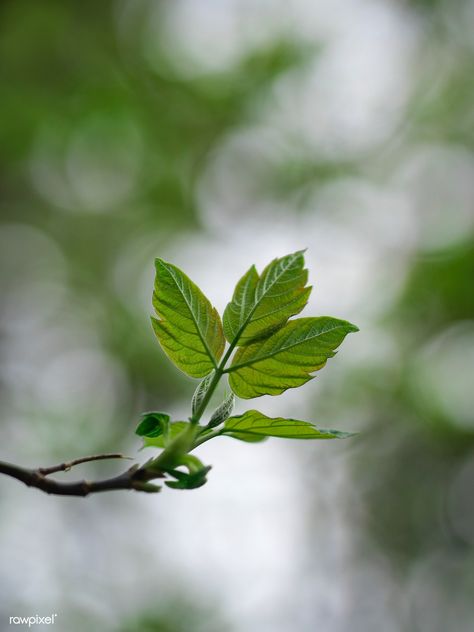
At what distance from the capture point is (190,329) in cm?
70

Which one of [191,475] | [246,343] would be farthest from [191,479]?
[246,343]

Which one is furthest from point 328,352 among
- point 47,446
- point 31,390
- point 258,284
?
point 31,390

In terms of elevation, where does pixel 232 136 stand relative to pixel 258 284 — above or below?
above

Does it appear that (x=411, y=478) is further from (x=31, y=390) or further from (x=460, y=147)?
(x=31, y=390)

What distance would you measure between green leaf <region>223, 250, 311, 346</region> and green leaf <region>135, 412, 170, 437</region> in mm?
102

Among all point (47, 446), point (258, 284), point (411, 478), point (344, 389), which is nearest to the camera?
point (258, 284)

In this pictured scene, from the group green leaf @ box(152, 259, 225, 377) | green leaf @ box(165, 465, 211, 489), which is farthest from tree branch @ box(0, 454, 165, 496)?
green leaf @ box(152, 259, 225, 377)

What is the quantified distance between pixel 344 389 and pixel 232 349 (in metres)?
4.65

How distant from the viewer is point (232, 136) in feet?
20.6

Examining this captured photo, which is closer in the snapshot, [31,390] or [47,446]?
[47,446]

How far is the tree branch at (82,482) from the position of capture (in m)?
0.57

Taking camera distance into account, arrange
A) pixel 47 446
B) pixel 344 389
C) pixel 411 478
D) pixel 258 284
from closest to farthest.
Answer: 1. pixel 258 284
2. pixel 47 446
3. pixel 344 389
4. pixel 411 478

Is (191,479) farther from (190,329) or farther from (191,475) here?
(190,329)

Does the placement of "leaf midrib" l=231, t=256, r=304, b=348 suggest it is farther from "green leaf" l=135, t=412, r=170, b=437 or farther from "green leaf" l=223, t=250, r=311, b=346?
"green leaf" l=135, t=412, r=170, b=437
